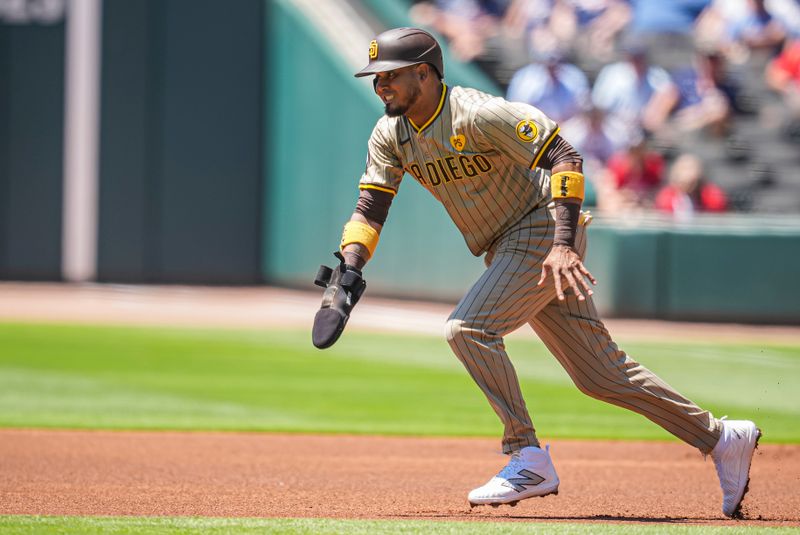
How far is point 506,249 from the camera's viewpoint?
15.2 feet

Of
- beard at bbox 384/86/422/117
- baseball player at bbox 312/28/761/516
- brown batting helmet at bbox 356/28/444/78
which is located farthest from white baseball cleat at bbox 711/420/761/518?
brown batting helmet at bbox 356/28/444/78

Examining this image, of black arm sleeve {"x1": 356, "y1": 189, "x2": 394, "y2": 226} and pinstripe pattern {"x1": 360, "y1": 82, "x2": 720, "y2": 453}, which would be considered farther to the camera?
black arm sleeve {"x1": 356, "y1": 189, "x2": 394, "y2": 226}

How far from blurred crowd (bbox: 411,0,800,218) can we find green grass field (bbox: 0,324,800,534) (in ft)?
7.59

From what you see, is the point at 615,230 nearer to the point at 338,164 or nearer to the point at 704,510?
the point at 338,164

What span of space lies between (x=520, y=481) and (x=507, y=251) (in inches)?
32.3

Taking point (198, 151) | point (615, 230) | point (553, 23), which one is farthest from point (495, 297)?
point (198, 151)

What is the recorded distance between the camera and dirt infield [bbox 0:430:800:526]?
15.7 ft

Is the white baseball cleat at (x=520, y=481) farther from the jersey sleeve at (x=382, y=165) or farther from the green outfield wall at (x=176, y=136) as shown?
the green outfield wall at (x=176, y=136)

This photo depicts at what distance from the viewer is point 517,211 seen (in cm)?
468

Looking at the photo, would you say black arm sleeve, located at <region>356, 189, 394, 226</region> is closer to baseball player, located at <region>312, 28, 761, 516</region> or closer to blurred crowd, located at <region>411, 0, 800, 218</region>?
baseball player, located at <region>312, 28, 761, 516</region>

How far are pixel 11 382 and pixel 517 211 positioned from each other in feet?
17.5

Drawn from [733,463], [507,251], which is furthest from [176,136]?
[733,463]

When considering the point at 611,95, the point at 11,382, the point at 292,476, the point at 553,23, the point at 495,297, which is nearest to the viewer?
the point at 495,297

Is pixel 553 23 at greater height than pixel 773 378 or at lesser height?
greater
